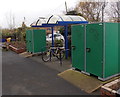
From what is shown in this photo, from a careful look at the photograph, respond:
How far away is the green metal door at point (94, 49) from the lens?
508cm

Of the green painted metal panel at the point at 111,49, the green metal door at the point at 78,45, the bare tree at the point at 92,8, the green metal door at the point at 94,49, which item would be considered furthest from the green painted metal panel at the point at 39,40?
the bare tree at the point at 92,8

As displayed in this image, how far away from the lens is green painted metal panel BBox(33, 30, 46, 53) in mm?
10617

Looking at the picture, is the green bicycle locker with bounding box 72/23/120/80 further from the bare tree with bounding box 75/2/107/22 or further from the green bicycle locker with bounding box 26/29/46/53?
the bare tree with bounding box 75/2/107/22

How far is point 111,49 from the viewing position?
17.1ft

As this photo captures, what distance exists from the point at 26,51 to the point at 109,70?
27.1 ft

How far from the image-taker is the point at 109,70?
17.1 feet

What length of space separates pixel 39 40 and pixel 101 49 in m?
6.25

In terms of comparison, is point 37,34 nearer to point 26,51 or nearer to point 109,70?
point 26,51

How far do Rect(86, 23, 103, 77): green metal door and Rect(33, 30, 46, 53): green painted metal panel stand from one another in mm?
5536

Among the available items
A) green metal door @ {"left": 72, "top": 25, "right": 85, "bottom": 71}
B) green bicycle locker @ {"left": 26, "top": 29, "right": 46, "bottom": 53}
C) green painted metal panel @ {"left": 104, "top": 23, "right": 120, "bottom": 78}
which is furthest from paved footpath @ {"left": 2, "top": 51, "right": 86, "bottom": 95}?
green bicycle locker @ {"left": 26, "top": 29, "right": 46, "bottom": 53}

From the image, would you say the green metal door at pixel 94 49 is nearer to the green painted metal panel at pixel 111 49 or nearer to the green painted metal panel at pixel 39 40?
the green painted metal panel at pixel 111 49

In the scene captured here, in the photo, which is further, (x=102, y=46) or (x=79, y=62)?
(x=79, y=62)

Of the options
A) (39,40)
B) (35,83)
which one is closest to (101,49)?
(35,83)

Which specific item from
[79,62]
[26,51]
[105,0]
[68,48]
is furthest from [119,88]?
[105,0]
